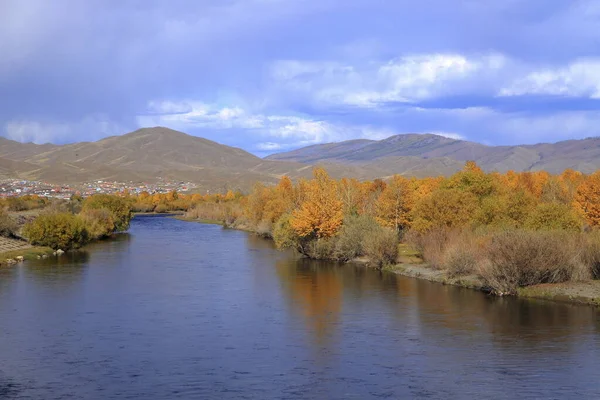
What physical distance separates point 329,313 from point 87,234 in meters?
42.4

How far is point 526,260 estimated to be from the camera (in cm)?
3966

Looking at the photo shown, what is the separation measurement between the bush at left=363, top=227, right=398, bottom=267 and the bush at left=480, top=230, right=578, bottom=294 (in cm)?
1258

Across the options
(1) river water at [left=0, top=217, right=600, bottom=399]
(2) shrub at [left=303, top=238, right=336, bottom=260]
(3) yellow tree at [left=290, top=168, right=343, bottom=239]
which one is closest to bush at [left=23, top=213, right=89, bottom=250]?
(1) river water at [left=0, top=217, right=600, bottom=399]

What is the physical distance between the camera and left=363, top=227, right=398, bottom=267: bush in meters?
53.2

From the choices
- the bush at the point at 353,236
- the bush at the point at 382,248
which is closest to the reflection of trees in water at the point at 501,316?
the bush at the point at 382,248

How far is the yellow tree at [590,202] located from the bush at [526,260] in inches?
773

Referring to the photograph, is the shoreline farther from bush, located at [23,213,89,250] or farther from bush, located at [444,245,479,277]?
bush, located at [23,213,89,250]

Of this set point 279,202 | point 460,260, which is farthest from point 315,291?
point 279,202

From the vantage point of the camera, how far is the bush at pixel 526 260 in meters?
39.6

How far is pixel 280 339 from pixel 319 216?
2907cm

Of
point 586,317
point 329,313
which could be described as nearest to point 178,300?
point 329,313

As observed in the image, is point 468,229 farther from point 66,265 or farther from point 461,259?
point 66,265

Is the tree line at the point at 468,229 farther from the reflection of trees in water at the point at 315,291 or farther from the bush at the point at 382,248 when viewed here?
the reflection of trees in water at the point at 315,291

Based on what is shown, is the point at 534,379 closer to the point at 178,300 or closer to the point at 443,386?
the point at 443,386
